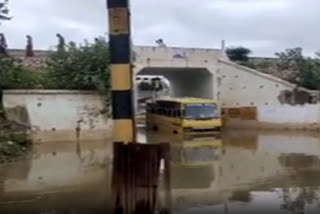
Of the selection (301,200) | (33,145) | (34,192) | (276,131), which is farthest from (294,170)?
(276,131)

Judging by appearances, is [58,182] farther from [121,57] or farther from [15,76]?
[15,76]

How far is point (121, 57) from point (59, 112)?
18247 millimetres

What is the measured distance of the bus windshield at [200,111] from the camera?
30897mm

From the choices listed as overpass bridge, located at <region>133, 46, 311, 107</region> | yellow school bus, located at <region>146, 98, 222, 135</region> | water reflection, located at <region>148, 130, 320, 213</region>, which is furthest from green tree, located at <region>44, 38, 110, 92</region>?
water reflection, located at <region>148, 130, 320, 213</region>

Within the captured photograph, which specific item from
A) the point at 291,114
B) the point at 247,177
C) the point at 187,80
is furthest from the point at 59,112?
the point at 187,80

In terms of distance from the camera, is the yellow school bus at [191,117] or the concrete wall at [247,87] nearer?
the yellow school bus at [191,117]

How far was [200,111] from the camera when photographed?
3127 cm

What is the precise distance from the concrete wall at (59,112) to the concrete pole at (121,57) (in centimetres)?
1741

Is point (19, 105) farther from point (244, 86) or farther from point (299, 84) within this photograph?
point (299, 84)

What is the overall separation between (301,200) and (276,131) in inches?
810

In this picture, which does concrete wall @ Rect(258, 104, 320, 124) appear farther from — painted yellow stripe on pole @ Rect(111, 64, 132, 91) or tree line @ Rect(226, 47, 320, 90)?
painted yellow stripe on pole @ Rect(111, 64, 132, 91)

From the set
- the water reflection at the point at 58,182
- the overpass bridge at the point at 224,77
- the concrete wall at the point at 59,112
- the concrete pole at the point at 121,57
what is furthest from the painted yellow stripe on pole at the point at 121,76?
the overpass bridge at the point at 224,77

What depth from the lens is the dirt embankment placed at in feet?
67.0

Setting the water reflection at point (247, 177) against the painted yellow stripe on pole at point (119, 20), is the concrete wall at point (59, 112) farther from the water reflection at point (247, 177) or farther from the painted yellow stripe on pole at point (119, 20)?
the painted yellow stripe on pole at point (119, 20)
